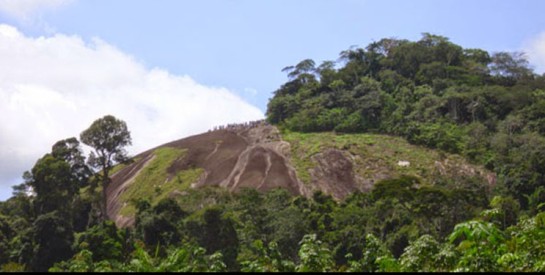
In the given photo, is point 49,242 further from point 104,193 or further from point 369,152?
point 369,152

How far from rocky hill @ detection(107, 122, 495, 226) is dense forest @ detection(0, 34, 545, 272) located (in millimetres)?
2745

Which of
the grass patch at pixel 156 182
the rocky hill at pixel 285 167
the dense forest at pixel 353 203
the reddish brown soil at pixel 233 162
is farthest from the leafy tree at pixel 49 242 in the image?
the grass patch at pixel 156 182

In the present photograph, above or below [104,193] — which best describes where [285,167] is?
above

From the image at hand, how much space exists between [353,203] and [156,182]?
2231 cm

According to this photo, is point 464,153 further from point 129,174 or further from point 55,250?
point 55,250

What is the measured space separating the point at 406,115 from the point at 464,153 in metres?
9.31

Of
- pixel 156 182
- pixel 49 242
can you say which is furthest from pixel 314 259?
pixel 156 182

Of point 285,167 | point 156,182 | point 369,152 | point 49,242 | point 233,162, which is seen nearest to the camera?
point 49,242

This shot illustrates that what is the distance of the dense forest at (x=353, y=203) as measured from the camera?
23.6 feet

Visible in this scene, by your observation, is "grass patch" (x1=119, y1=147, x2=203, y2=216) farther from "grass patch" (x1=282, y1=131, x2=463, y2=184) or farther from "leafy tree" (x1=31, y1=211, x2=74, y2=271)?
"leafy tree" (x1=31, y1=211, x2=74, y2=271)

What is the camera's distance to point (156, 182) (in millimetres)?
53406

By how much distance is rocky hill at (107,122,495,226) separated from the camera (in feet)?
160

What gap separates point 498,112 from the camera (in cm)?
5847

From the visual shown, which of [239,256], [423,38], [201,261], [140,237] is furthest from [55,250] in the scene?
[423,38]
